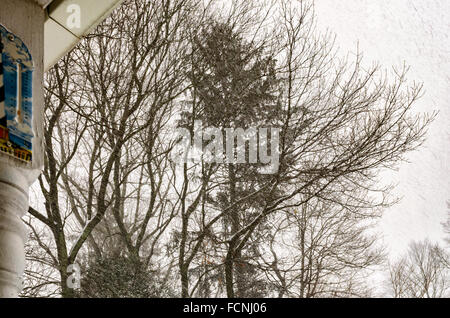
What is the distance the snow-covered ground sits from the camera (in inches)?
99.0

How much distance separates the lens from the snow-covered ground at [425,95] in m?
2.51

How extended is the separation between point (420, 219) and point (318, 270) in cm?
74

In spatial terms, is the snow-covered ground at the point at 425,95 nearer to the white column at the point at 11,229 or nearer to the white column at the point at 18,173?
the white column at the point at 18,173

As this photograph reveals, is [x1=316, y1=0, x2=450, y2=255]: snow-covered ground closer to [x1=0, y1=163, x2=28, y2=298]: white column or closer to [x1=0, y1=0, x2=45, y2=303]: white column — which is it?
[x1=0, y1=0, x2=45, y2=303]: white column

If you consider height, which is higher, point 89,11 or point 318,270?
point 89,11

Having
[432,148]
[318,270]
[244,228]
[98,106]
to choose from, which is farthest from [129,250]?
[432,148]

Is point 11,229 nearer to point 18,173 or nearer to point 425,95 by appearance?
point 18,173

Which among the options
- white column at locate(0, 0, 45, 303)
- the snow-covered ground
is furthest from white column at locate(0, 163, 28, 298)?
the snow-covered ground

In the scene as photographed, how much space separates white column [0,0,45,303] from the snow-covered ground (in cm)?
209

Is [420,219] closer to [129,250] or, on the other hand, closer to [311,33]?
[311,33]

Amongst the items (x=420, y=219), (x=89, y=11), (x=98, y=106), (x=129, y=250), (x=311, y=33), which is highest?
(x=311, y=33)

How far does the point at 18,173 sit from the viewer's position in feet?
2.26

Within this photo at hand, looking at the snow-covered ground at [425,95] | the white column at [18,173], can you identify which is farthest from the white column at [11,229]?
the snow-covered ground at [425,95]

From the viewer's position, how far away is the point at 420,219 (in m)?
2.58
